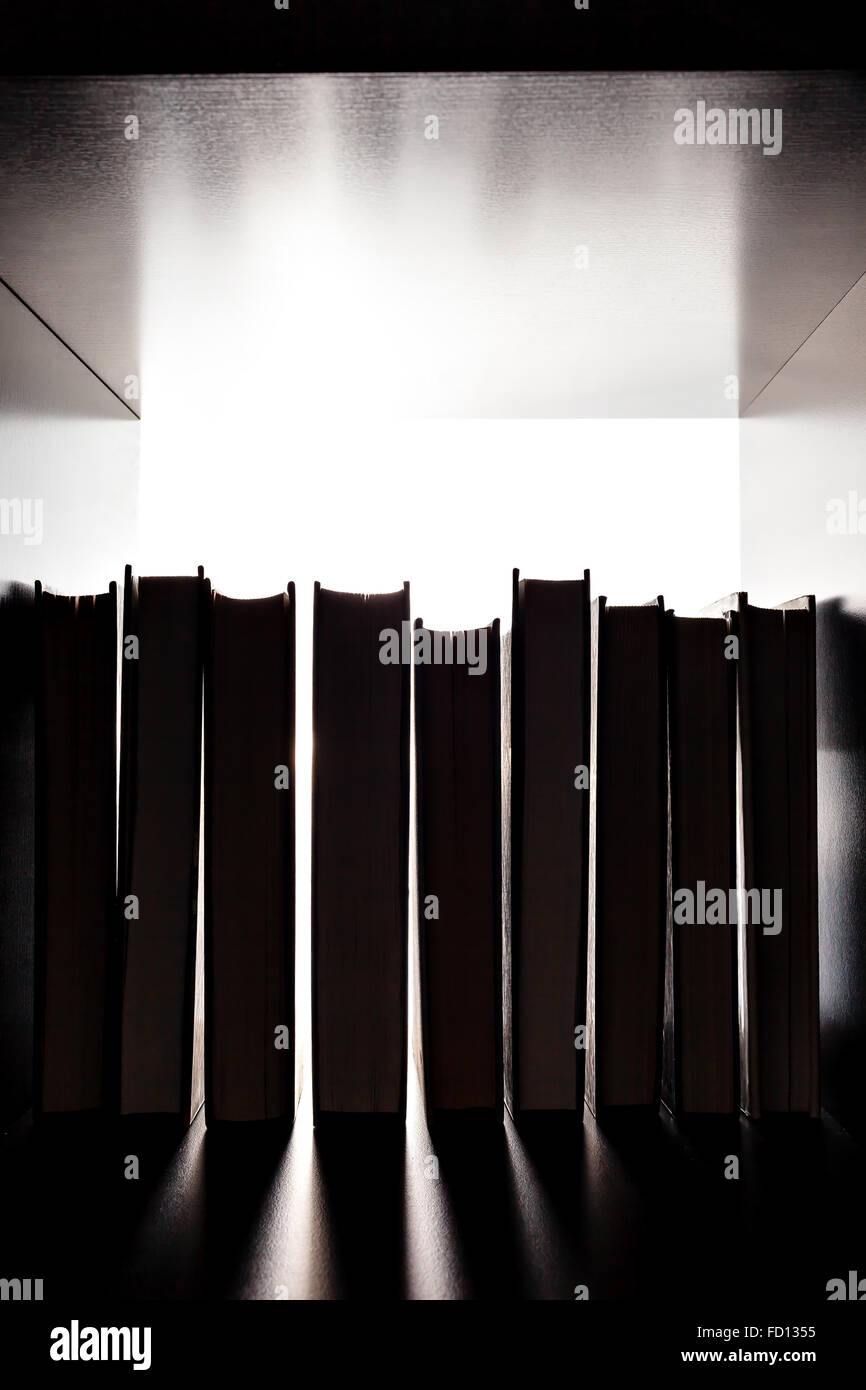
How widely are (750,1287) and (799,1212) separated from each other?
87 mm

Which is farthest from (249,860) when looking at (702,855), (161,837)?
(702,855)

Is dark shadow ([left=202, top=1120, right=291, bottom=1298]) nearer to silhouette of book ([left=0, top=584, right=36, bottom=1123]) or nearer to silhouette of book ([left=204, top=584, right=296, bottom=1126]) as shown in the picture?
silhouette of book ([left=204, top=584, right=296, bottom=1126])

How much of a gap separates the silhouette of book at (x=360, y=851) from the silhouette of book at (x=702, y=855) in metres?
0.17

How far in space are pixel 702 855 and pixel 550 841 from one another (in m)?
0.10

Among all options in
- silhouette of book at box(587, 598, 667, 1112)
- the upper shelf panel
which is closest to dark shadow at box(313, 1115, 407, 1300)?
silhouette of book at box(587, 598, 667, 1112)

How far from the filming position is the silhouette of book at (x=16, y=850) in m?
0.67

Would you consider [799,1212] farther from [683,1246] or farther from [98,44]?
[98,44]

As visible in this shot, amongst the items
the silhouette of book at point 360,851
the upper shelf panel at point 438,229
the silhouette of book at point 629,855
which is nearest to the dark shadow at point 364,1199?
the silhouette of book at point 360,851

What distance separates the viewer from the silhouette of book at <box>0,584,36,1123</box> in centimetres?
67

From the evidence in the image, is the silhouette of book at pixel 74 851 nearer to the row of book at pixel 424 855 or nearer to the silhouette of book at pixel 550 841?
the row of book at pixel 424 855

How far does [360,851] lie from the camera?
1.94 ft

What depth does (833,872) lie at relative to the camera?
71 centimetres
